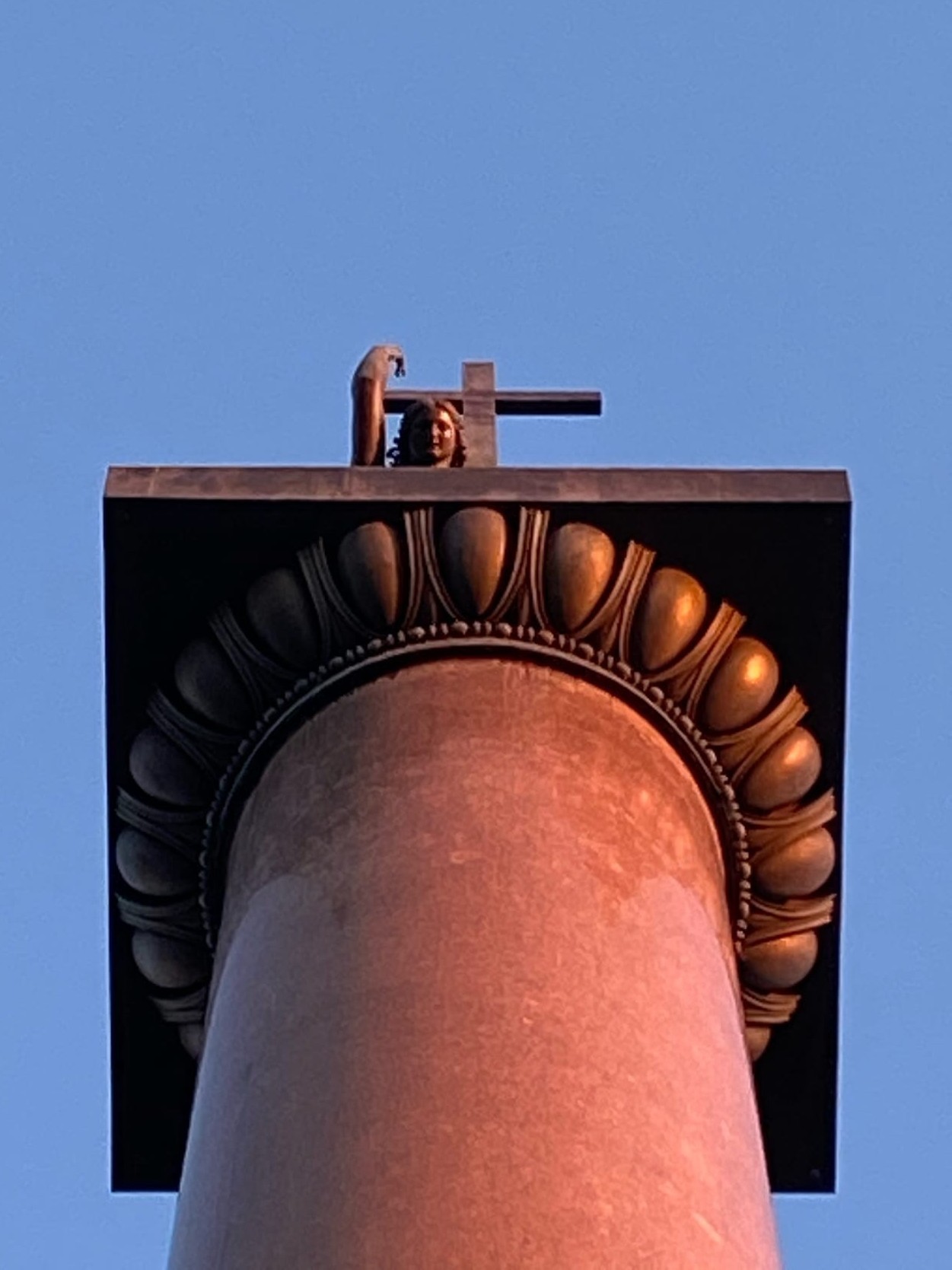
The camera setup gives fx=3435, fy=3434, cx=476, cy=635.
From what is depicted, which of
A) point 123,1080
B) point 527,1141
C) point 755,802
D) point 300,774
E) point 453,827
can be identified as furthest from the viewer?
point 123,1080

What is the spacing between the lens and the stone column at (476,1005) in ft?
34.2

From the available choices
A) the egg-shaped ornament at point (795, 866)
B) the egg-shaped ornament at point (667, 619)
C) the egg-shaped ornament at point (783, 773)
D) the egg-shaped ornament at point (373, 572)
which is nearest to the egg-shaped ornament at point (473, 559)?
the egg-shaped ornament at point (373, 572)

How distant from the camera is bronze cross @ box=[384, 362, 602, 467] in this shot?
14.9 meters

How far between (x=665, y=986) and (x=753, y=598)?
2.89 meters

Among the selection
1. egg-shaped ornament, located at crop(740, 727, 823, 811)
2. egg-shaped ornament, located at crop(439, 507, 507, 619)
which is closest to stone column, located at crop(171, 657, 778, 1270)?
egg-shaped ornament, located at crop(439, 507, 507, 619)

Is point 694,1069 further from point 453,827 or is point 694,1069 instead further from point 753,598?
point 753,598

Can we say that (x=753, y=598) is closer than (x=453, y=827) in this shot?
No

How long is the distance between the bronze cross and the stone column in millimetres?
1607

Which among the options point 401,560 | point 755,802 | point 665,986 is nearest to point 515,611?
point 401,560

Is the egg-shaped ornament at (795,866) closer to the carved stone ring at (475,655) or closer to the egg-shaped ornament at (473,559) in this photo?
the carved stone ring at (475,655)

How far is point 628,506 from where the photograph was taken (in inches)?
552

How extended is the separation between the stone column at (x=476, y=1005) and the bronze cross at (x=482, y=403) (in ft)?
5.27

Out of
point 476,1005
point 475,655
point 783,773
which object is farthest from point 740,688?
point 476,1005

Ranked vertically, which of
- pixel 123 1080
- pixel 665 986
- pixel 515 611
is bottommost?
pixel 123 1080
